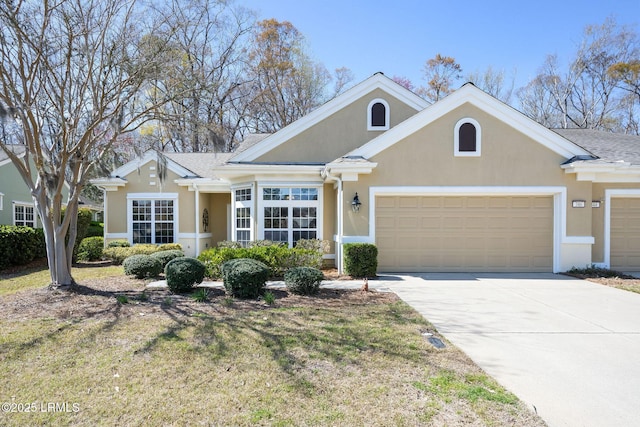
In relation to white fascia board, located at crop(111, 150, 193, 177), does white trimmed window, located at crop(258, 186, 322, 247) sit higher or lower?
lower

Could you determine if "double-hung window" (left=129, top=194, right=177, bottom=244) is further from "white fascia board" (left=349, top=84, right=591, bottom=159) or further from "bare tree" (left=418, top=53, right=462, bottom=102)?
"bare tree" (left=418, top=53, right=462, bottom=102)

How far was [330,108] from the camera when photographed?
1334 cm

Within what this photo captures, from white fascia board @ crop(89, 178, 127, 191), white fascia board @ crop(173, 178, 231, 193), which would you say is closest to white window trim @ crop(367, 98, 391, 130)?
white fascia board @ crop(173, 178, 231, 193)

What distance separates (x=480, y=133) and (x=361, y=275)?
5.24 meters

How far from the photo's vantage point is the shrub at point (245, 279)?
24.8 feet

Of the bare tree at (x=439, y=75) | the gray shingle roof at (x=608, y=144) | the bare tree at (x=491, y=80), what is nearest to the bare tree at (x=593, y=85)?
the bare tree at (x=491, y=80)

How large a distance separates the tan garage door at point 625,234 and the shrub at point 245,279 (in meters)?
10.7

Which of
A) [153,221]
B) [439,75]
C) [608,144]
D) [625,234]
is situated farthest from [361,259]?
[439,75]

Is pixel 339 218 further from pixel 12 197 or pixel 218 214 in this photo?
pixel 12 197

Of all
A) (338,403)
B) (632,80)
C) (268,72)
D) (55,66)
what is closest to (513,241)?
(338,403)

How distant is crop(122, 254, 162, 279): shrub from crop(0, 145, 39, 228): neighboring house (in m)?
11.2

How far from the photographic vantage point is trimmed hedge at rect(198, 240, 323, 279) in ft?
31.8

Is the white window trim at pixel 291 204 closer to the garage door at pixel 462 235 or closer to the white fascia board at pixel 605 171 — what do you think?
the garage door at pixel 462 235

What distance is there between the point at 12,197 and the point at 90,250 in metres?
7.19
